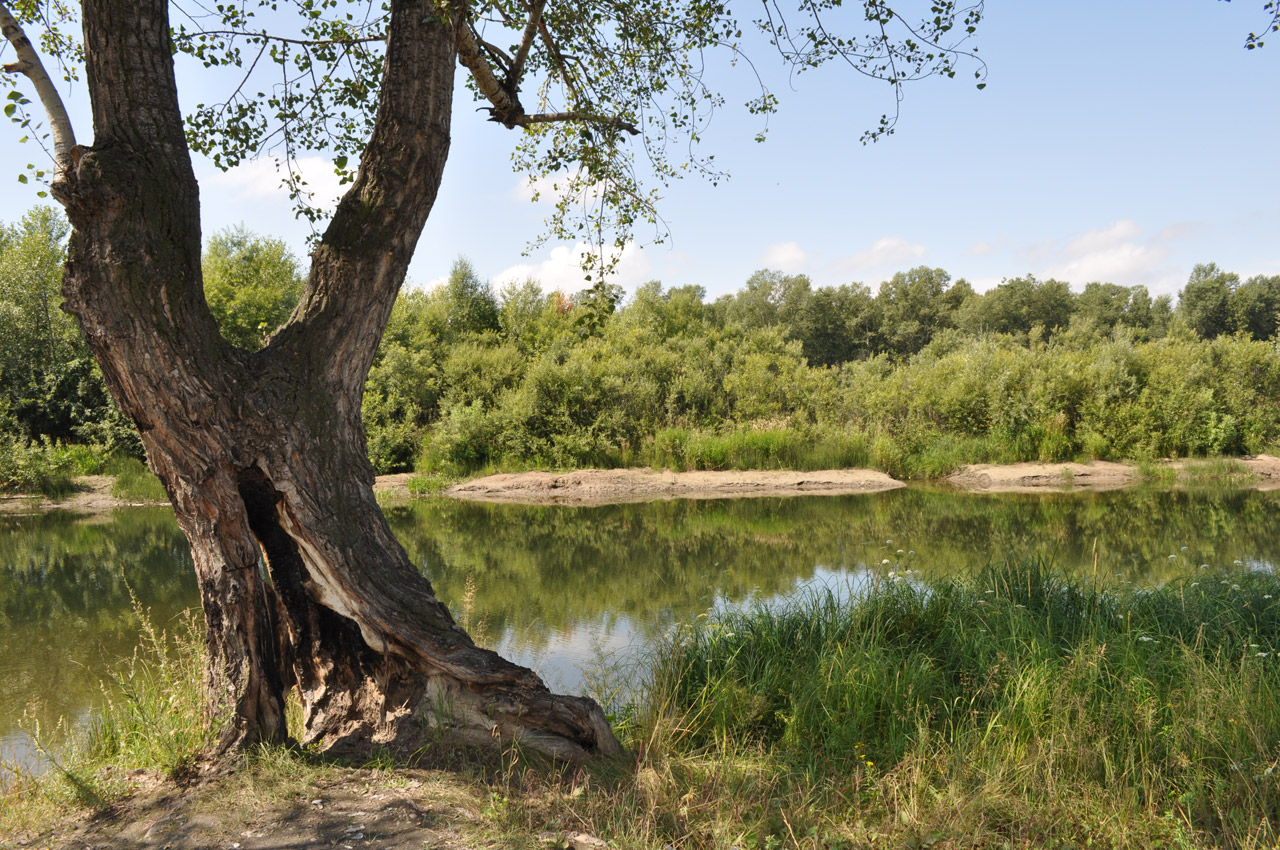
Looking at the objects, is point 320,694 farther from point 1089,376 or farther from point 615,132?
point 1089,376

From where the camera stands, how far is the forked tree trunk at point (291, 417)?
371cm

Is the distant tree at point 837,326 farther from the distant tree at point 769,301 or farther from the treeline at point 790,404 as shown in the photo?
the treeline at point 790,404

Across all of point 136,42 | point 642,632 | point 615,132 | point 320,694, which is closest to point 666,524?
point 642,632

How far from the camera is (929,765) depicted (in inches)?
151

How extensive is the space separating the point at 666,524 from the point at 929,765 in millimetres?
11133

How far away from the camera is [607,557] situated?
474 inches

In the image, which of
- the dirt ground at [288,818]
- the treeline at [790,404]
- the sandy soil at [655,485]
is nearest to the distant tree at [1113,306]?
the treeline at [790,404]

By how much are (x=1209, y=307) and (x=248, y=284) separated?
49.7 meters

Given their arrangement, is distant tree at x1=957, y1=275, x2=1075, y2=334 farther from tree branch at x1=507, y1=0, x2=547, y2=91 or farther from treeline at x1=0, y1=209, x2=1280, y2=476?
tree branch at x1=507, y1=0, x2=547, y2=91

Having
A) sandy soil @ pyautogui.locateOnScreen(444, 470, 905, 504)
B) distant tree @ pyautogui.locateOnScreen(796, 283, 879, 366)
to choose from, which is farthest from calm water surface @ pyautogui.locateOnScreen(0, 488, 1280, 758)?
distant tree @ pyautogui.locateOnScreen(796, 283, 879, 366)

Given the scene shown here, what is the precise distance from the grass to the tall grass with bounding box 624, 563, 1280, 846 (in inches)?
0.6

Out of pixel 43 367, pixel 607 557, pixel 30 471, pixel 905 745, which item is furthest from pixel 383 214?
pixel 43 367

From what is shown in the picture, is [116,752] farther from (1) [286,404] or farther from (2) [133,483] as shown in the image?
(2) [133,483]

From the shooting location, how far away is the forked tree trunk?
3.71 metres
